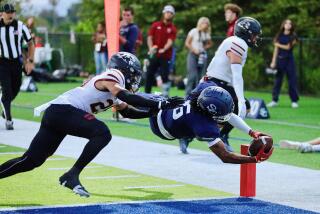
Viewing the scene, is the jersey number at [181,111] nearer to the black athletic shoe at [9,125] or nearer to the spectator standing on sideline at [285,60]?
the black athletic shoe at [9,125]

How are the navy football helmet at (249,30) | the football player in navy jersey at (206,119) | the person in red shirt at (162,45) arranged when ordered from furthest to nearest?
the person in red shirt at (162,45)
the navy football helmet at (249,30)
the football player in navy jersey at (206,119)

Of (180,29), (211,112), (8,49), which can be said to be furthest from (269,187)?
(180,29)

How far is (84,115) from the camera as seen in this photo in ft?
26.4

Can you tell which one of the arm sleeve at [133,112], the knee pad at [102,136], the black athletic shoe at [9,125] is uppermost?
the arm sleeve at [133,112]

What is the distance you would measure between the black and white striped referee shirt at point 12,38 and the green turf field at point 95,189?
12.5ft

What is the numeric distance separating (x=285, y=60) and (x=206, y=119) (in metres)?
11.0

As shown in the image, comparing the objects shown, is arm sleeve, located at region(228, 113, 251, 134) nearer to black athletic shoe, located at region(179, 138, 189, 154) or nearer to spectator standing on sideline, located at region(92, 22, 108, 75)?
black athletic shoe, located at region(179, 138, 189, 154)

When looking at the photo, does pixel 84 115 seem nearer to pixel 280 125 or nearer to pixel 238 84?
pixel 238 84

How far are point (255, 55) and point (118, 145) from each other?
12.9 meters

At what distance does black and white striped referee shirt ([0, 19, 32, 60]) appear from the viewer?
13.5 m

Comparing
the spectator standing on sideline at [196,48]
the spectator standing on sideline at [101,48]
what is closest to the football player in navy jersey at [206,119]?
the spectator standing on sideline at [196,48]

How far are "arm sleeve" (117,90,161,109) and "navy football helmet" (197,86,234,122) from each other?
1.30 feet

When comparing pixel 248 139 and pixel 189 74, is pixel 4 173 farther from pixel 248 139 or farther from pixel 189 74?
pixel 189 74

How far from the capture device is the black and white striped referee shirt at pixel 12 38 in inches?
532
